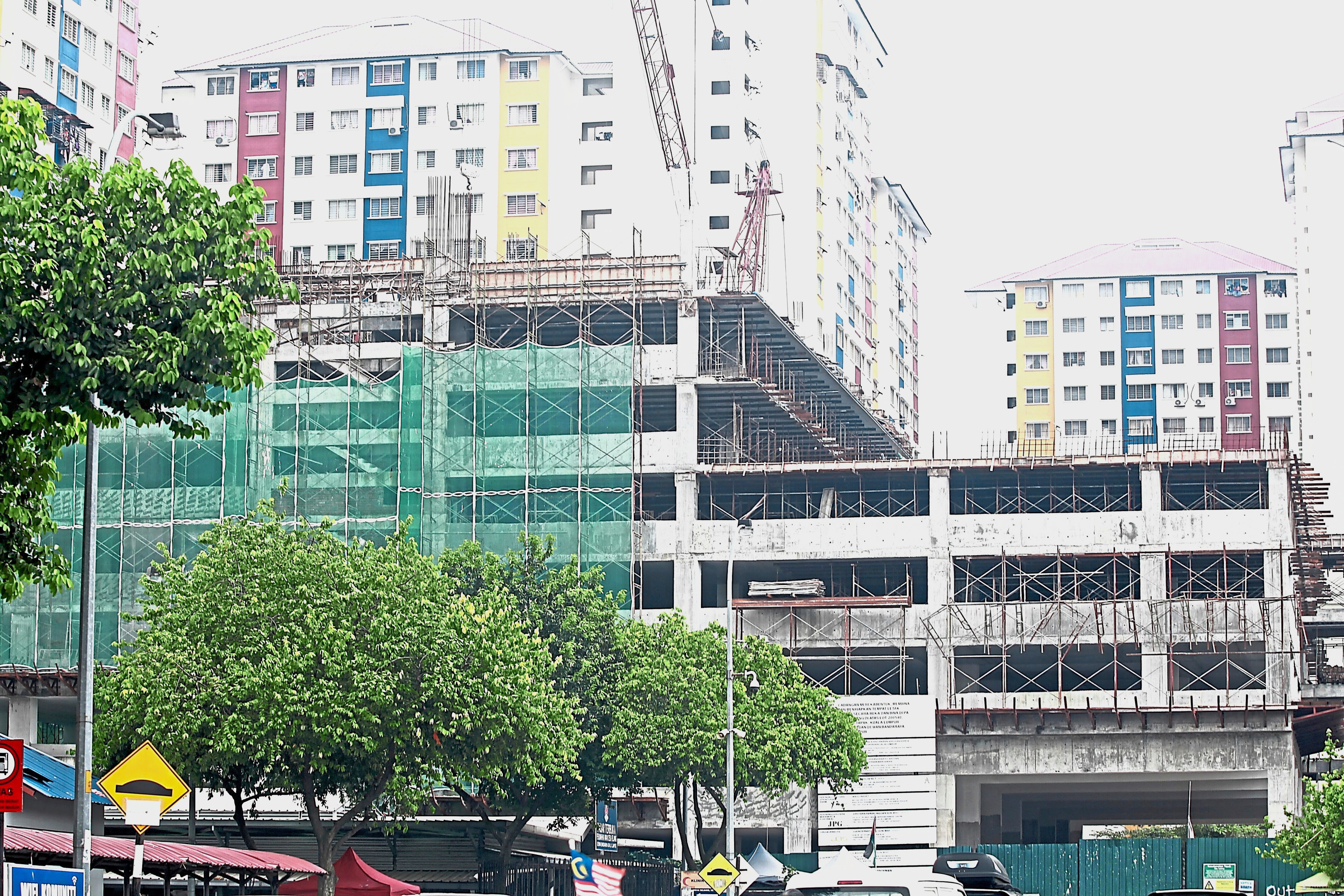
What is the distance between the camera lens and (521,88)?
10256 centimetres

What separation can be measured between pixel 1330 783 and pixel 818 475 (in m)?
31.3

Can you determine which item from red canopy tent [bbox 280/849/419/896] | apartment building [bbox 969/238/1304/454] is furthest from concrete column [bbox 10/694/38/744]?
apartment building [bbox 969/238/1304/454]

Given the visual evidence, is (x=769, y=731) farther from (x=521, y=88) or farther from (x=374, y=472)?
(x=521, y=88)

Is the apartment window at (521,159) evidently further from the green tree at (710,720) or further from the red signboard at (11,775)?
the red signboard at (11,775)

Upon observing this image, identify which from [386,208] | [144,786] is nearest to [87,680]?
[144,786]

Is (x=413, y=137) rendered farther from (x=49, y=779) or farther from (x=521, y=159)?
(x=49, y=779)

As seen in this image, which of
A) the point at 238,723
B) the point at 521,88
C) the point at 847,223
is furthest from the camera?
the point at 847,223

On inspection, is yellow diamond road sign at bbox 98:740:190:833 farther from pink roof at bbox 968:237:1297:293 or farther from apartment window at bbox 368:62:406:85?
pink roof at bbox 968:237:1297:293

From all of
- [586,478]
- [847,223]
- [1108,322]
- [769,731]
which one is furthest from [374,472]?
[1108,322]

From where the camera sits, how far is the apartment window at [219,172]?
10550cm

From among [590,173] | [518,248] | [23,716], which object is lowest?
[23,716]

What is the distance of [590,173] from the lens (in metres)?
101

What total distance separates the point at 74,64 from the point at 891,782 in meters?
47.5

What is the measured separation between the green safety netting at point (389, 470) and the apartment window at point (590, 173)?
25565 millimetres
